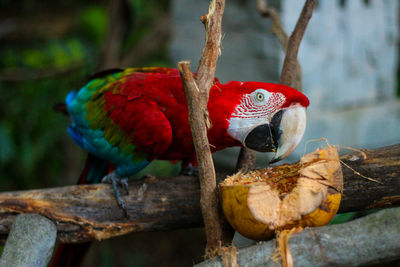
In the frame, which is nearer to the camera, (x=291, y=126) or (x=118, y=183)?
(x=291, y=126)

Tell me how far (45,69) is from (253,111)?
1808mm

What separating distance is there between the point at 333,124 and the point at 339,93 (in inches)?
A: 8.4

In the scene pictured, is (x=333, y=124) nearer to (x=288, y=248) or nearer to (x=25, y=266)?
(x=288, y=248)

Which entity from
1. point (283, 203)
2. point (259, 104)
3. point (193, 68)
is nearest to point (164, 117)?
point (259, 104)

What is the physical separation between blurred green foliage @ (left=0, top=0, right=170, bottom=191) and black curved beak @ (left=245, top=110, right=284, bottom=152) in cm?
141

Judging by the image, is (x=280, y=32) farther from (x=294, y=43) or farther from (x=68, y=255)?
(x=68, y=255)

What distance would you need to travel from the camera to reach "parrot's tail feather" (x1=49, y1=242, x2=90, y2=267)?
4.75ft

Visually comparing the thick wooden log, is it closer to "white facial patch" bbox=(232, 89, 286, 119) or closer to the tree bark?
the tree bark

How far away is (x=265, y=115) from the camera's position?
114 cm

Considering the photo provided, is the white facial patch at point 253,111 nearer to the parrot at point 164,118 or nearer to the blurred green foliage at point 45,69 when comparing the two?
the parrot at point 164,118

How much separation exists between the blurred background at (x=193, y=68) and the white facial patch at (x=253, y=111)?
3.55ft

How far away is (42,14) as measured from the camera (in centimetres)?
379

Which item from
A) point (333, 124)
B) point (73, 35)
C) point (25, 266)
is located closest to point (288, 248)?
point (25, 266)

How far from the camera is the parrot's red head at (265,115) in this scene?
1119 millimetres
